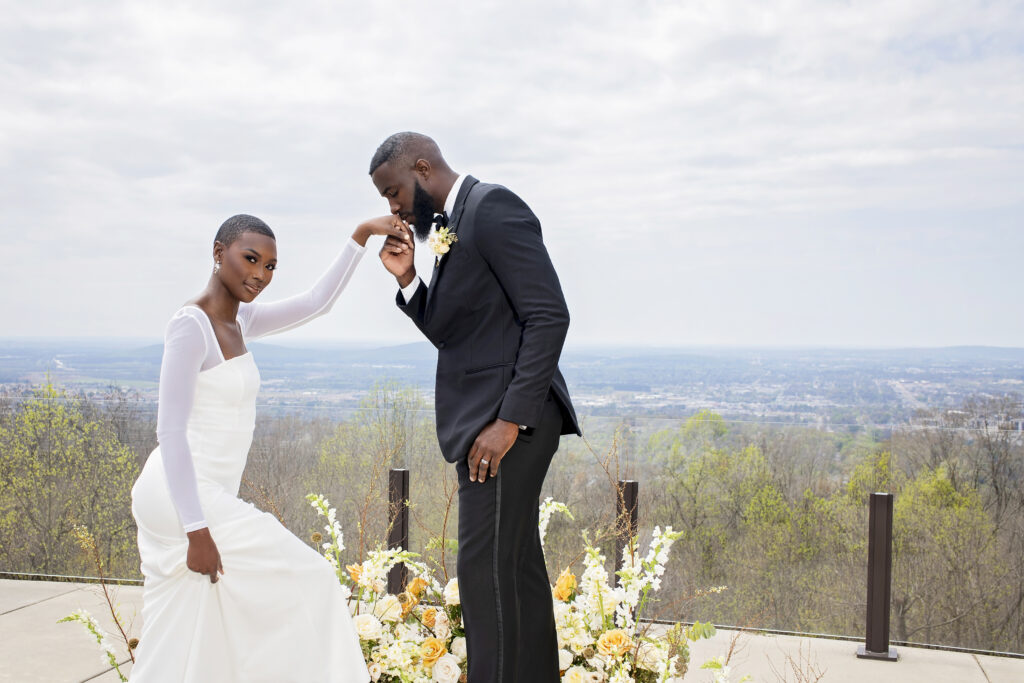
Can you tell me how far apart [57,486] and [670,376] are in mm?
17483

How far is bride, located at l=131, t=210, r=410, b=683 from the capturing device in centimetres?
184

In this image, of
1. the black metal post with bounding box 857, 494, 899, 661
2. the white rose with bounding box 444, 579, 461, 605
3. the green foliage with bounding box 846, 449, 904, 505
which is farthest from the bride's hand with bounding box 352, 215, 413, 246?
the green foliage with bounding box 846, 449, 904, 505

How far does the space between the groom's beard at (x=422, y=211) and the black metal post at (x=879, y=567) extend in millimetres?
2964

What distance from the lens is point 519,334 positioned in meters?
2.11

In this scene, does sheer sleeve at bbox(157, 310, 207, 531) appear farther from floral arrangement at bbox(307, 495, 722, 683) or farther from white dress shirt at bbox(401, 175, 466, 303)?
floral arrangement at bbox(307, 495, 722, 683)

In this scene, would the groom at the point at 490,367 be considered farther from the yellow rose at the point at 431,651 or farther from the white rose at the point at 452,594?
the white rose at the point at 452,594

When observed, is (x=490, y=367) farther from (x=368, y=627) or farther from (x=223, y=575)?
(x=368, y=627)

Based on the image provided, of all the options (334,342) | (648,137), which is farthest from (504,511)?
(648,137)

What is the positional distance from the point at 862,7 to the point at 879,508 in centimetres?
884

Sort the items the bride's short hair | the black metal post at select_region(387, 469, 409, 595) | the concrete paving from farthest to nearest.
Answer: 1. the black metal post at select_region(387, 469, 409, 595)
2. the concrete paving
3. the bride's short hair

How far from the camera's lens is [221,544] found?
6.23ft

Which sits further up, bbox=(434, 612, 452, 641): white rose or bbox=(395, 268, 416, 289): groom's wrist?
bbox=(395, 268, 416, 289): groom's wrist

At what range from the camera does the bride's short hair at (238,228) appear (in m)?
1.97

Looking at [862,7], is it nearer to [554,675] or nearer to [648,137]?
[554,675]
